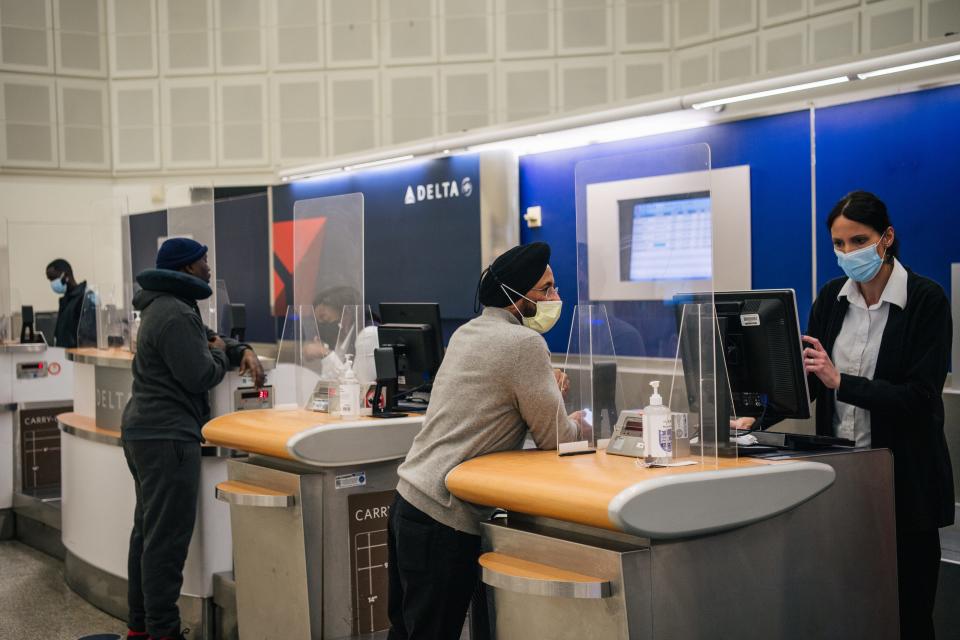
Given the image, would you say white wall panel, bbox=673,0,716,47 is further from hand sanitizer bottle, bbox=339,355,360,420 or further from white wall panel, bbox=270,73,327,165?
hand sanitizer bottle, bbox=339,355,360,420

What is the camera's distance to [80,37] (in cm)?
1027

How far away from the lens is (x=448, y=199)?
6457mm

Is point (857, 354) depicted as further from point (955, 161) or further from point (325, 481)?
point (325, 481)

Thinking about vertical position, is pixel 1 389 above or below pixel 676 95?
below

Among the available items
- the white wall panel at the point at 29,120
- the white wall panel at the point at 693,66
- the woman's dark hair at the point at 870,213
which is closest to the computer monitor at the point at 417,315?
the woman's dark hair at the point at 870,213

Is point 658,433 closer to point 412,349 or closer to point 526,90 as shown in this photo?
point 412,349

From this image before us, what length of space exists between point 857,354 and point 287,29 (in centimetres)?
822

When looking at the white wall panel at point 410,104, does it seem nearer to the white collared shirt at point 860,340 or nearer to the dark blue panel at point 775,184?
the dark blue panel at point 775,184

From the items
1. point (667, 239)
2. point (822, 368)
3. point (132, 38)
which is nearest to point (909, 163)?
point (822, 368)

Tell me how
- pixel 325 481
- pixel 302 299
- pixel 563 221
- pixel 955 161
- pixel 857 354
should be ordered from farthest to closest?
pixel 563 221 < pixel 302 299 < pixel 955 161 < pixel 325 481 < pixel 857 354

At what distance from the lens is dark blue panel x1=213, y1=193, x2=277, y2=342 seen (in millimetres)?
8102

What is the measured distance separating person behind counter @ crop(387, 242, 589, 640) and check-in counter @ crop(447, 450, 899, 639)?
0.07 m

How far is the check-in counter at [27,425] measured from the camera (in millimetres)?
6504

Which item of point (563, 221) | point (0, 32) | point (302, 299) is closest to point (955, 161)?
point (563, 221)
